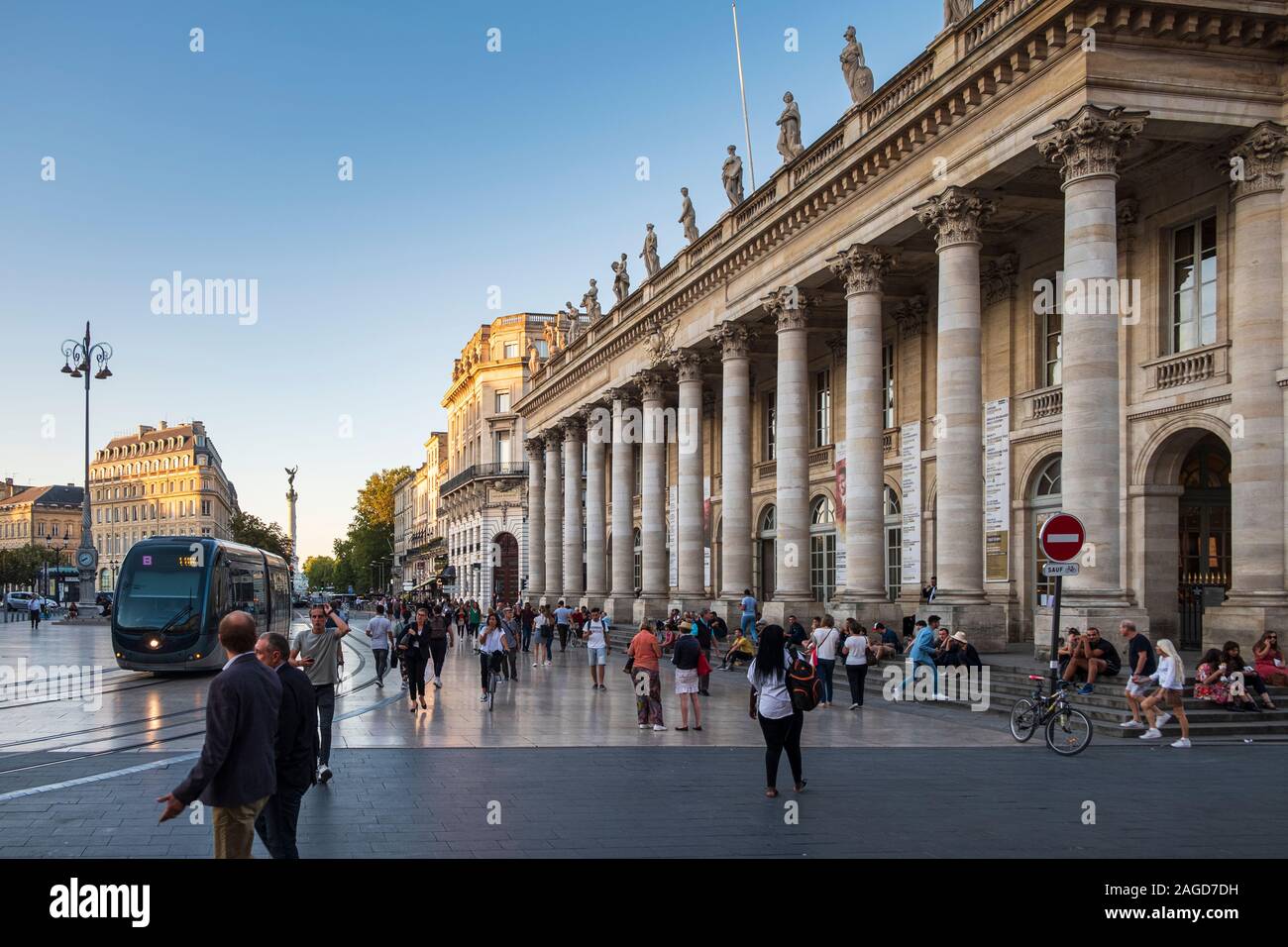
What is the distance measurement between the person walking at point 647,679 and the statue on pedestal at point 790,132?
17.8m

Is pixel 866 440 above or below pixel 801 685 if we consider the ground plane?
above

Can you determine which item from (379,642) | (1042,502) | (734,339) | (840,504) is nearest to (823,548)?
(840,504)

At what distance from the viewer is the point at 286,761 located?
746 cm

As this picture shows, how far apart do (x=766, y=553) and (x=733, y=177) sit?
13.2 m

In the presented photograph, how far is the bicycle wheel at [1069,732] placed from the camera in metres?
14.3

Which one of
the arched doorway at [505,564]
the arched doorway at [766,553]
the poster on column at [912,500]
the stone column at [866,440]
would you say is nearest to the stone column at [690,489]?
the arched doorway at [766,553]

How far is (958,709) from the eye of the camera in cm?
2003

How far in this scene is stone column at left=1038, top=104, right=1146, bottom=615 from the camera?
1920 cm

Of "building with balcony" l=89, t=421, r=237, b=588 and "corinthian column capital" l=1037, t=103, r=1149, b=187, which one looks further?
"building with balcony" l=89, t=421, r=237, b=588

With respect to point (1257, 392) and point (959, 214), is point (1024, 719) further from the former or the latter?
point (959, 214)

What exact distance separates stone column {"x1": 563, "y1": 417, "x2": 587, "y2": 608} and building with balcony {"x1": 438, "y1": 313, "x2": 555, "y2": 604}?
1775cm

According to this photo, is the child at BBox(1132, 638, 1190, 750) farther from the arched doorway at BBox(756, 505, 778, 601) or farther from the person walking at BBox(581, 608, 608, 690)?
the arched doorway at BBox(756, 505, 778, 601)

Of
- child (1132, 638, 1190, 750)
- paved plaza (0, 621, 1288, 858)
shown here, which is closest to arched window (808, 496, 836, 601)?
paved plaza (0, 621, 1288, 858)
